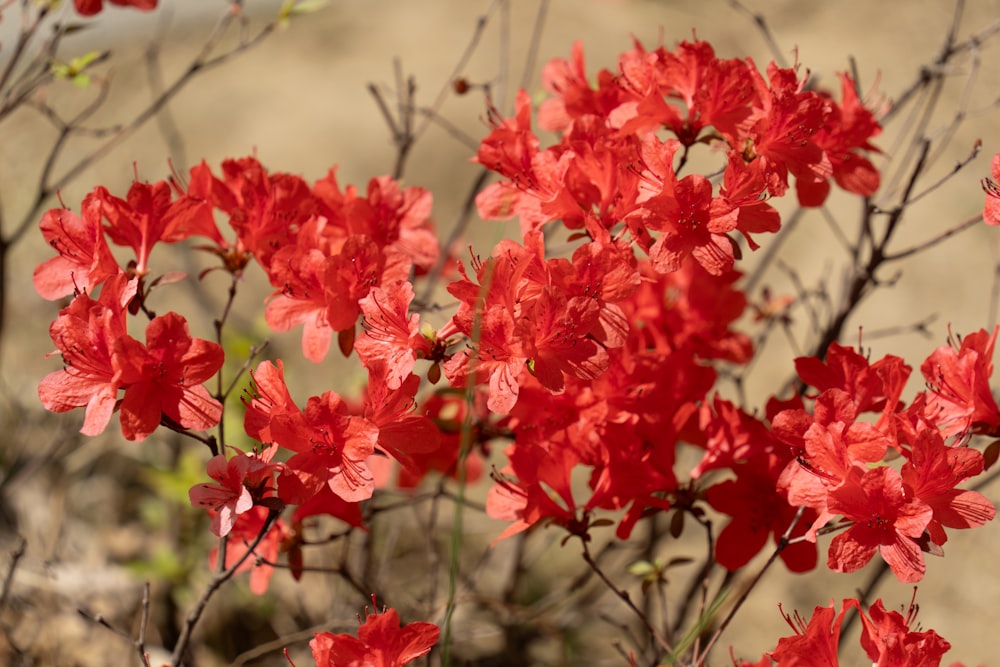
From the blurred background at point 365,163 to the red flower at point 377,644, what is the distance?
1.29 meters

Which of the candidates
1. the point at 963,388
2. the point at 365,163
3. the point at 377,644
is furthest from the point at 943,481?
the point at 365,163

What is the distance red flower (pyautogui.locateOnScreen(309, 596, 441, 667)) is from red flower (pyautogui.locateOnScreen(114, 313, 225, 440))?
33cm

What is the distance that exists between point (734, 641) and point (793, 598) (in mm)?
238

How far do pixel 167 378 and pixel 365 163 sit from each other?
315cm

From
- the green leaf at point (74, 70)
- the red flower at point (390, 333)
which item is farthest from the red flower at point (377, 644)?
the green leaf at point (74, 70)

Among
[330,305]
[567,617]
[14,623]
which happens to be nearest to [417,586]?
[567,617]

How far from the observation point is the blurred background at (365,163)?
2656mm

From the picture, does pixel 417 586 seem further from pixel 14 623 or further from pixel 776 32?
pixel 776 32

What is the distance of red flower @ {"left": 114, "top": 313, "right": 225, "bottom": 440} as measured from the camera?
116cm

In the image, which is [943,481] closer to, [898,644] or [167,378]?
[898,644]

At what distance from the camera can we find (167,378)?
1.20 meters

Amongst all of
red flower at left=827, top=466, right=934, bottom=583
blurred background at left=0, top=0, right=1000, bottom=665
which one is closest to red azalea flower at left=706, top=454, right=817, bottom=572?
red flower at left=827, top=466, right=934, bottom=583

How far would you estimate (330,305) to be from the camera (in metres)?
1.30

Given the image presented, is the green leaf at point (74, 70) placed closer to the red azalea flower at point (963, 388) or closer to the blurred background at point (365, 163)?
the blurred background at point (365, 163)
